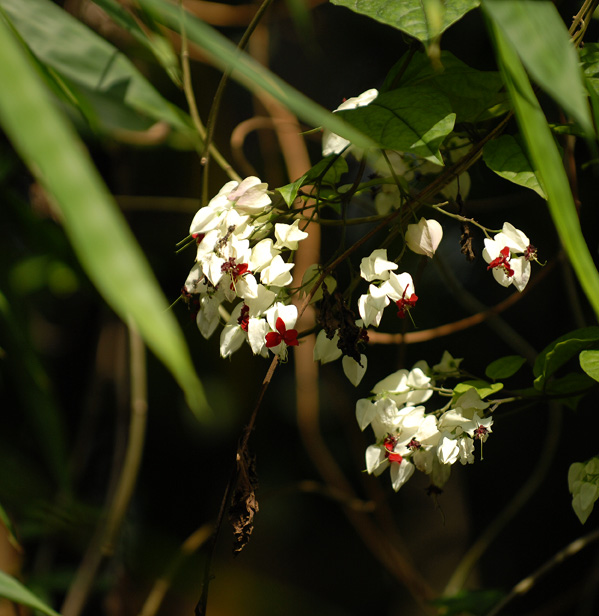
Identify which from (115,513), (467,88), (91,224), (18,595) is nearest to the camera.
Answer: (91,224)

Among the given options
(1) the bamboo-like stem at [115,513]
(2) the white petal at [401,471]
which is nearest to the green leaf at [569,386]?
(2) the white petal at [401,471]

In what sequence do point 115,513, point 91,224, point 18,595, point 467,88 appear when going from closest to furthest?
1. point 91,224
2. point 18,595
3. point 467,88
4. point 115,513

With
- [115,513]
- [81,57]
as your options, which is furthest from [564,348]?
[115,513]

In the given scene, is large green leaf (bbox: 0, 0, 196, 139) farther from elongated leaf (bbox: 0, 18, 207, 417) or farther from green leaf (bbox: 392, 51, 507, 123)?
elongated leaf (bbox: 0, 18, 207, 417)

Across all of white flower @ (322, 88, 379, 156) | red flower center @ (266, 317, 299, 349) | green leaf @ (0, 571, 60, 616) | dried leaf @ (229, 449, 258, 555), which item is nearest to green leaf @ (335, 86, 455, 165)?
white flower @ (322, 88, 379, 156)

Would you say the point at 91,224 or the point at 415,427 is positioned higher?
the point at 91,224

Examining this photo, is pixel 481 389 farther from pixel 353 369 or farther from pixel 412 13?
pixel 412 13
